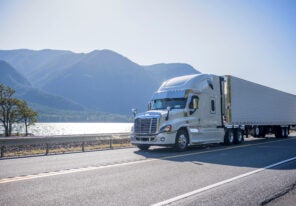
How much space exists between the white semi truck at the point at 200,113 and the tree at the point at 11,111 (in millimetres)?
42180

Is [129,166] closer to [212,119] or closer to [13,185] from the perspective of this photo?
[13,185]

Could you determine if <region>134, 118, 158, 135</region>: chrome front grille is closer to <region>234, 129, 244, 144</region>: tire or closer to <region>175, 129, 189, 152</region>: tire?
<region>175, 129, 189, 152</region>: tire

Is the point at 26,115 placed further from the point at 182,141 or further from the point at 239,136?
the point at 182,141

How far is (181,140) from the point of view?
49.8ft

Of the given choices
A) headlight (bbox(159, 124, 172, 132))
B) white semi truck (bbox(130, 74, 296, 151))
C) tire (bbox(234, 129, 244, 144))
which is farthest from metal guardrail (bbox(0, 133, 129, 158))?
tire (bbox(234, 129, 244, 144))

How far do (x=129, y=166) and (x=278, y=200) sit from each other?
5.17 meters

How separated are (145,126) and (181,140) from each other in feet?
6.34

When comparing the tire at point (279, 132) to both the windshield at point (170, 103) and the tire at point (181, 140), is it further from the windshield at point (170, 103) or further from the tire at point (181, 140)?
the windshield at point (170, 103)

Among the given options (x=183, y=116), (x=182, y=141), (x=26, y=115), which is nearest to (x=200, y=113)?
(x=183, y=116)

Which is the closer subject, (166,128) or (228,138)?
(166,128)

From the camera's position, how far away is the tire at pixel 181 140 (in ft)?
49.2

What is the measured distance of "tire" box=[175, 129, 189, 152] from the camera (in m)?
15.0

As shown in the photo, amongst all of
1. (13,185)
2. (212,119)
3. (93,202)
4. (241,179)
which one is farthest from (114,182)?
(212,119)

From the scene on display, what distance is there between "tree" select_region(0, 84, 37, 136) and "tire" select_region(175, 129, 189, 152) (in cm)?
4357
